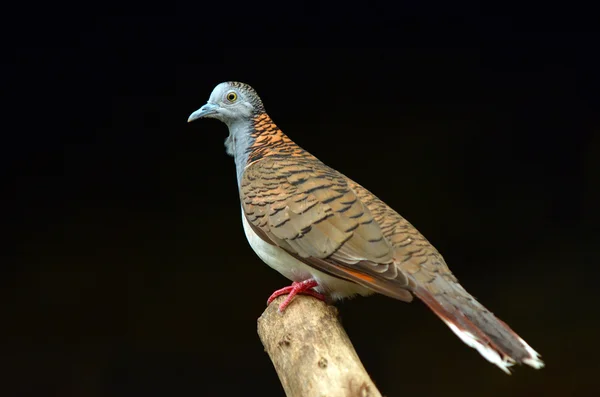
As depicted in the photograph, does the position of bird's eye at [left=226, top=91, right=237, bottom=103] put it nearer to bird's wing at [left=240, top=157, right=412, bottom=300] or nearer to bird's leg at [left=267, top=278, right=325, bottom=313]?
bird's wing at [left=240, top=157, right=412, bottom=300]

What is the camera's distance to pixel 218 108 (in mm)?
3346

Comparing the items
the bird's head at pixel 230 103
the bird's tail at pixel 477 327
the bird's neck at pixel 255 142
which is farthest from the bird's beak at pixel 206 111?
the bird's tail at pixel 477 327

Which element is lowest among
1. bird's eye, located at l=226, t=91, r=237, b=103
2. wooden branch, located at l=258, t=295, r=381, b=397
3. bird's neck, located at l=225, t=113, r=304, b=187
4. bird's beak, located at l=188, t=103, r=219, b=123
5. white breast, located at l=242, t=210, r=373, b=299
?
wooden branch, located at l=258, t=295, r=381, b=397

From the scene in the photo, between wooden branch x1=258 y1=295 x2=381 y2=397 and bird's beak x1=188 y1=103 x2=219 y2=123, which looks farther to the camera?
bird's beak x1=188 y1=103 x2=219 y2=123

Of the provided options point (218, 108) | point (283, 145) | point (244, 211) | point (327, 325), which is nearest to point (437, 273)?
point (327, 325)

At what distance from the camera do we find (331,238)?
2773 mm

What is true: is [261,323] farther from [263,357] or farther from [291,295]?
[263,357]

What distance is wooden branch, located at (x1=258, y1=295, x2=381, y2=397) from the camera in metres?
2.41

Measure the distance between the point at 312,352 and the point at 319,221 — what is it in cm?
51

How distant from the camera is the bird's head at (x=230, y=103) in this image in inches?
132

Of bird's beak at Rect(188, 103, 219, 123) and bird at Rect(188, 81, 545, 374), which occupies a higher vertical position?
bird's beak at Rect(188, 103, 219, 123)

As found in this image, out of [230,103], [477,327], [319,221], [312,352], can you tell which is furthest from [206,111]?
[477,327]

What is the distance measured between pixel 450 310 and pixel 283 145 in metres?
1.20

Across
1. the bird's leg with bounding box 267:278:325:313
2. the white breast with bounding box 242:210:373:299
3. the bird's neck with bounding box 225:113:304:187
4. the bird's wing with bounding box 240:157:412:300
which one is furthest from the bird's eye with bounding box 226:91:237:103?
the bird's leg with bounding box 267:278:325:313
